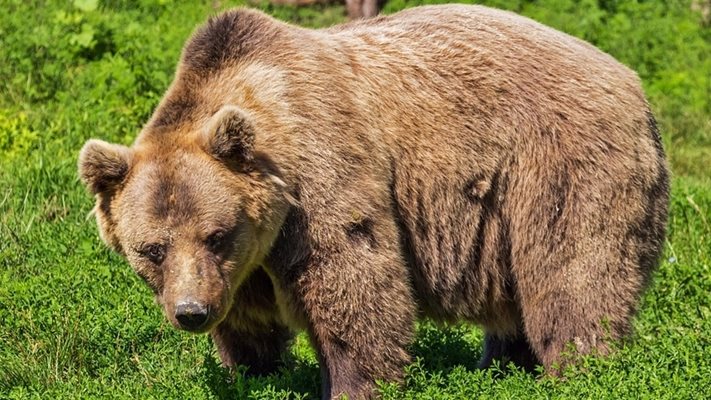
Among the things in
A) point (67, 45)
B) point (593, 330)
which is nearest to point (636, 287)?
point (593, 330)

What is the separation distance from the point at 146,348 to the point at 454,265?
1789 mm

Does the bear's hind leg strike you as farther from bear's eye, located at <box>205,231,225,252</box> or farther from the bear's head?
bear's eye, located at <box>205,231,225,252</box>

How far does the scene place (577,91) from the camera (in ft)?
21.7

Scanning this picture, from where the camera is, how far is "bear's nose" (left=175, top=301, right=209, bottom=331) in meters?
5.61

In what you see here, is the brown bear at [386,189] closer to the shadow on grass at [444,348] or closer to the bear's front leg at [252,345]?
the bear's front leg at [252,345]

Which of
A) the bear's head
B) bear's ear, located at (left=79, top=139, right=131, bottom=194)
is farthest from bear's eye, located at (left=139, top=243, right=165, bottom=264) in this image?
bear's ear, located at (left=79, top=139, right=131, bottom=194)

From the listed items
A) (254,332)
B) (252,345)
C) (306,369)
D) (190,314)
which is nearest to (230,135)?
(190,314)

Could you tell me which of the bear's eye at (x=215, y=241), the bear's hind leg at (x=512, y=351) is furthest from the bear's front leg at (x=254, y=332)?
the bear's hind leg at (x=512, y=351)

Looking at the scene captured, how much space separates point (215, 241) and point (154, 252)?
0.28 meters

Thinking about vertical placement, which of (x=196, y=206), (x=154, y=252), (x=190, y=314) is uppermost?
(x=196, y=206)

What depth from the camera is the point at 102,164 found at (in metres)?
5.84

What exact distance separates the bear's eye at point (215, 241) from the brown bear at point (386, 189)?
0.05 ft

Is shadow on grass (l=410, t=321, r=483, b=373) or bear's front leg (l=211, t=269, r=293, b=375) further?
shadow on grass (l=410, t=321, r=483, b=373)

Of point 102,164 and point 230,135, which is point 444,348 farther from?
point 102,164
